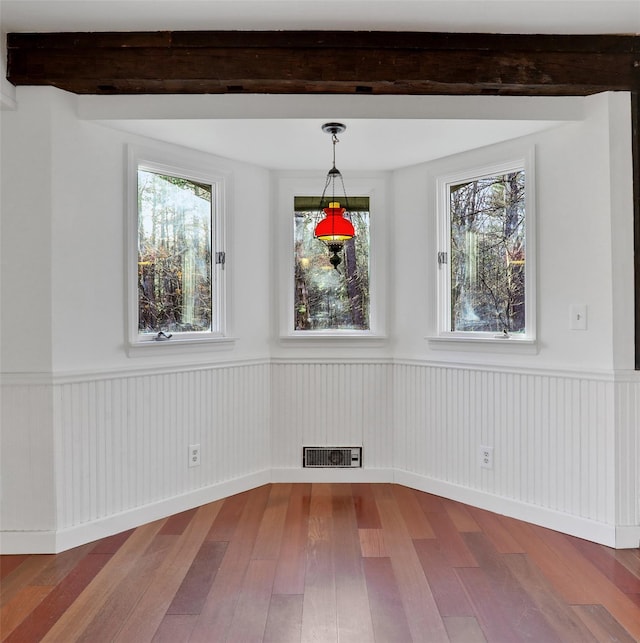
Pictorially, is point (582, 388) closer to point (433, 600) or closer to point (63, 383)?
point (433, 600)

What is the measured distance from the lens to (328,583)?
7.30 feet

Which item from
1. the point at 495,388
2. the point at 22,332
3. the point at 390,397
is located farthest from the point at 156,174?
the point at 495,388

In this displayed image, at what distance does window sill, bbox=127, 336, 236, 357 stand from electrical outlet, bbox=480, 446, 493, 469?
1.85 metres

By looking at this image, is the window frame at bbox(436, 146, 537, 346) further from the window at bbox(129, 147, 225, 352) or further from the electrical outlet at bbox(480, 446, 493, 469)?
the window at bbox(129, 147, 225, 352)

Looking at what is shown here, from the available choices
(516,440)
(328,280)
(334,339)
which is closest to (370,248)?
(328,280)

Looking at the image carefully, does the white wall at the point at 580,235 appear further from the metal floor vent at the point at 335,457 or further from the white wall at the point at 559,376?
the metal floor vent at the point at 335,457

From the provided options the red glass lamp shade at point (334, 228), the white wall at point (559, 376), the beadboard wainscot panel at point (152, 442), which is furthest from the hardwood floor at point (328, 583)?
the red glass lamp shade at point (334, 228)

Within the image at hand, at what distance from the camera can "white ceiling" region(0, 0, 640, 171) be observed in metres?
2.21

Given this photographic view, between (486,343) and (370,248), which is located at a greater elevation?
(370,248)

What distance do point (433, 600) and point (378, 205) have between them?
8.62 ft

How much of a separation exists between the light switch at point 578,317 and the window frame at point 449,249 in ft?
0.73

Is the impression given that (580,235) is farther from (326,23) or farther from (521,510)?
(326,23)

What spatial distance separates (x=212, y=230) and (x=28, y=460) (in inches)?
71.0

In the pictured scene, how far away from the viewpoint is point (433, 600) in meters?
2.09
